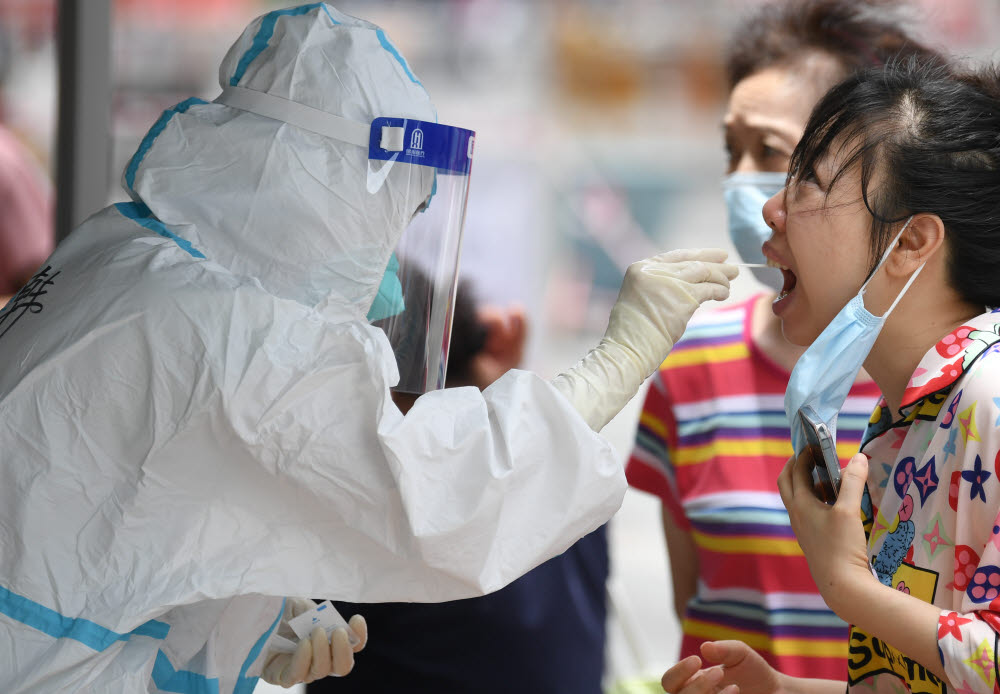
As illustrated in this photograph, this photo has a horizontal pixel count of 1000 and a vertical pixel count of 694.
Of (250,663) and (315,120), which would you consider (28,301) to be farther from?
(250,663)

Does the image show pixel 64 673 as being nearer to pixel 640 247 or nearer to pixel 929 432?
pixel 929 432

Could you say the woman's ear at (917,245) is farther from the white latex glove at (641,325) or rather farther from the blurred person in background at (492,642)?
the blurred person in background at (492,642)

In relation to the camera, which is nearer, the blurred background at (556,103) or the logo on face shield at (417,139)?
the logo on face shield at (417,139)

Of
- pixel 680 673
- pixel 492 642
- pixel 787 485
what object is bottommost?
pixel 492 642

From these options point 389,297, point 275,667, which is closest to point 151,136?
point 389,297

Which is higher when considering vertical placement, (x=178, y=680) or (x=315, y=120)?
(x=315, y=120)

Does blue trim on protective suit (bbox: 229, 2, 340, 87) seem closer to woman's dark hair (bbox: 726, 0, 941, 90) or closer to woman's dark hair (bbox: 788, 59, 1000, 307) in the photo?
woman's dark hair (bbox: 788, 59, 1000, 307)

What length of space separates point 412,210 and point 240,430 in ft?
1.59

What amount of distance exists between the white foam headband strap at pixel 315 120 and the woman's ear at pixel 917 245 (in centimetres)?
71

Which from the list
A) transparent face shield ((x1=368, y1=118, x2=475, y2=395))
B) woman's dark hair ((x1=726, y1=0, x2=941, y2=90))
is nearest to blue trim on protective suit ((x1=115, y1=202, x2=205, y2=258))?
transparent face shield ((x1=368, y1=118, x2=475, y2=395))

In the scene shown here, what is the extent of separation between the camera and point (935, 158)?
1411 mm

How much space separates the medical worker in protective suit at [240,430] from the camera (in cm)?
130

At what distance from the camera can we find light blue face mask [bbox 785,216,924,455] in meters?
1.42

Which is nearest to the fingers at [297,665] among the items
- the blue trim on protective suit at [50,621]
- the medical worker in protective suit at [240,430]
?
the medical worker in protective suit at [240,430]
